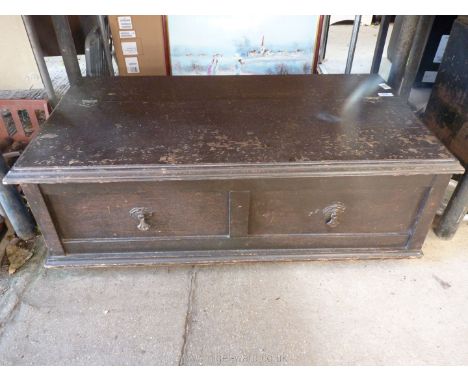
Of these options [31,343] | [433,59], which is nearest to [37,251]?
[31,343]

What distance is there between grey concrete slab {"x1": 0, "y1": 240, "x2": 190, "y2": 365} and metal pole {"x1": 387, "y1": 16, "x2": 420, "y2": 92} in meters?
1.18

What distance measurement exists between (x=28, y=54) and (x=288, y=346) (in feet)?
6.43

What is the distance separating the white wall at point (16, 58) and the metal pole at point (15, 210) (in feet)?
3.34

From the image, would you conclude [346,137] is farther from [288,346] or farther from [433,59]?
[433,59]

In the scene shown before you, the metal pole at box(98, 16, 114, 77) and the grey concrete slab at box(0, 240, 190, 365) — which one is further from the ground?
the metal pole at box(98, 16, 114, 77)

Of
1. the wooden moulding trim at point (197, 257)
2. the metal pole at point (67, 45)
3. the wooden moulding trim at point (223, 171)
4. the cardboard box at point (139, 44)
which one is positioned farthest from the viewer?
the cardboard box at point (139, 44)

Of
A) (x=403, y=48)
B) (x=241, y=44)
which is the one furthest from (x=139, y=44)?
(x=403, y=48)

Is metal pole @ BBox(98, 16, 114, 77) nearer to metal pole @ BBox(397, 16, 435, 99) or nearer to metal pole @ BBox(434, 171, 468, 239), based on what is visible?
metal pole @ BBox(397, 16, 435, 99)

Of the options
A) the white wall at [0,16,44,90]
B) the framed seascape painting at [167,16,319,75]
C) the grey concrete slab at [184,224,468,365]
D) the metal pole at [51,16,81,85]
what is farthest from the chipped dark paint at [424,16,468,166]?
the white wall at [0,16,44,90]

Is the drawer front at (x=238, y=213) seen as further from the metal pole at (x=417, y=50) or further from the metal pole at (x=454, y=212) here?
the metal pole at (x=417, y=50)

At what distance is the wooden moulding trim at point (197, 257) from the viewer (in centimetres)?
120

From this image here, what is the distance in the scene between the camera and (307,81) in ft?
4.67

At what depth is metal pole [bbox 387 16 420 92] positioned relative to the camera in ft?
4.71

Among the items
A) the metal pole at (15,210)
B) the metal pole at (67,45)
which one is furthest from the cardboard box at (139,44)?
the metal pole at (15,210)
